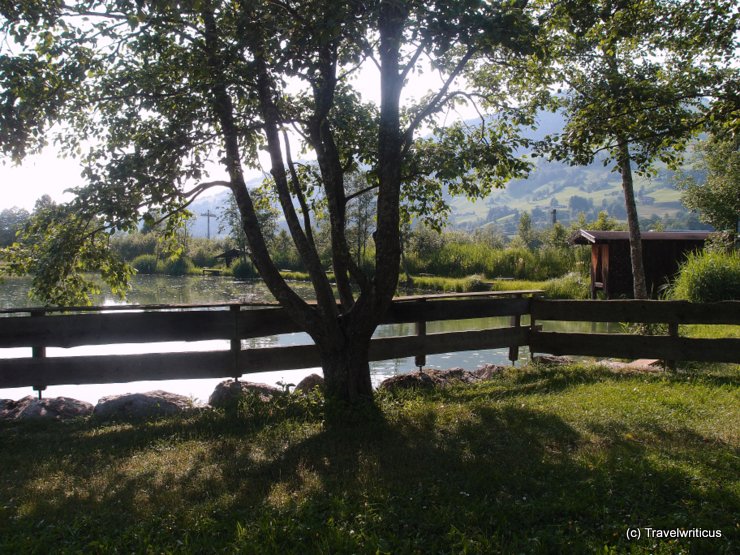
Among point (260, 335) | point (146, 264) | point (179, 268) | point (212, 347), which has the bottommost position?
point (212, 347)

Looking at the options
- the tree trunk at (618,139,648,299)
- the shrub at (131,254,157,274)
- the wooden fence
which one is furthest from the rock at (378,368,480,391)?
the shrub at (131,254,157,274)

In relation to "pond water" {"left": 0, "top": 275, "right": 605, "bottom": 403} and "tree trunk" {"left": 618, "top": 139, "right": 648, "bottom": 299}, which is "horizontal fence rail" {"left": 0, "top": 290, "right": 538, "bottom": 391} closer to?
"pond water" {"left": 0, "top": 275, "right": 605, "bottom": 403}

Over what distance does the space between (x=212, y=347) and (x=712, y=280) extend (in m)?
12.3

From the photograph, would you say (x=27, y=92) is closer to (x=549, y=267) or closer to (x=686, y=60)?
(x=686, y=60)

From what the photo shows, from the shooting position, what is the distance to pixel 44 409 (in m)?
7.12

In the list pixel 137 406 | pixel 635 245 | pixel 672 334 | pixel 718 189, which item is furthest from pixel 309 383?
pixel 718 189

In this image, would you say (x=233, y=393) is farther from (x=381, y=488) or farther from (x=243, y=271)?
(x=243, y=271)

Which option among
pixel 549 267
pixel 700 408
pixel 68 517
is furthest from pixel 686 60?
pixel 549 267

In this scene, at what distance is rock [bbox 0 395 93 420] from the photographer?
7.00m

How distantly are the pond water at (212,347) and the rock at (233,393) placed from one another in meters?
0.40

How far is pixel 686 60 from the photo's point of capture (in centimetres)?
896

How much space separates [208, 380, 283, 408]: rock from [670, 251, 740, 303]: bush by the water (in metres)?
6.55

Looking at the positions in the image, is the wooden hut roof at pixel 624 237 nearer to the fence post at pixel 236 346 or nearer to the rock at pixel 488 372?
the rock at pixel 488 372

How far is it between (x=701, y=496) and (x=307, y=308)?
4.15m
